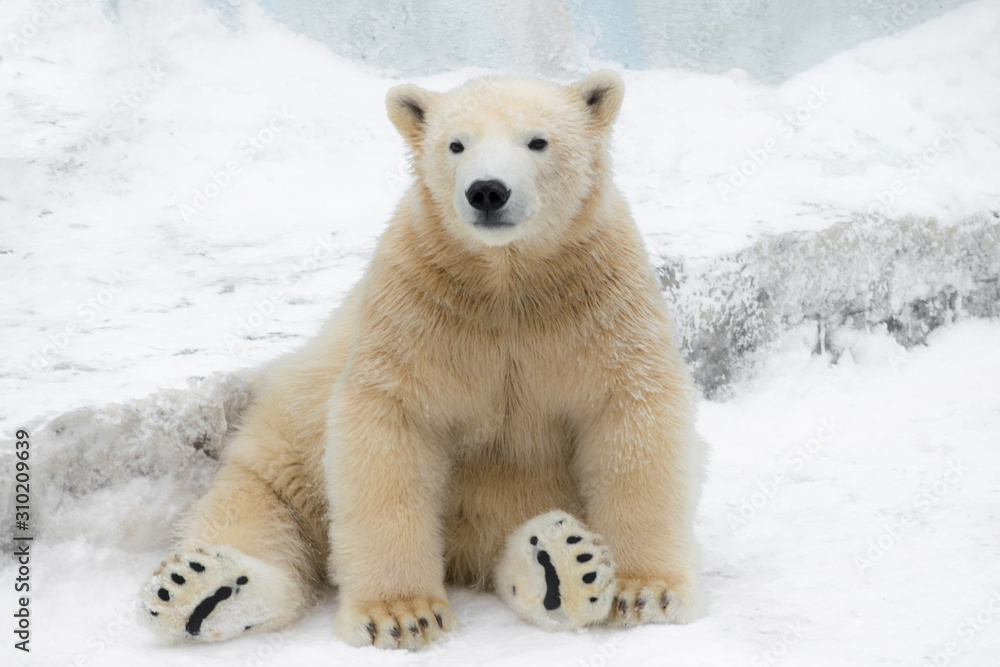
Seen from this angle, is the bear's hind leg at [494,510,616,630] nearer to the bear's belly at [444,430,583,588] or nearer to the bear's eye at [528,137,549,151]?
the bear's belly at [444,430,583,588]

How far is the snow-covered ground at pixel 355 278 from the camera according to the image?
113 inches

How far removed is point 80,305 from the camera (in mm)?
4430

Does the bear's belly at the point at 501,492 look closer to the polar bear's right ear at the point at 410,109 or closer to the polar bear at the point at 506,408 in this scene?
the polar bear at the point at 506,408

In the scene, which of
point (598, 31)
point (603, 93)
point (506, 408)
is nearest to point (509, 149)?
point (603, 93)

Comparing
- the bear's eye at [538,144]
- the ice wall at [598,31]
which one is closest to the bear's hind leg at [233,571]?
the bear's eye at [538,144]

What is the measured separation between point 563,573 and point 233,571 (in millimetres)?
941

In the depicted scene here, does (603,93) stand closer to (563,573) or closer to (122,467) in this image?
(563,573)

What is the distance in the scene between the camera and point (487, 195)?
8.50ft

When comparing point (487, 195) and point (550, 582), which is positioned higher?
point (487, 195)

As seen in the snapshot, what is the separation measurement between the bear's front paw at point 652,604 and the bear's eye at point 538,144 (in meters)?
1.30

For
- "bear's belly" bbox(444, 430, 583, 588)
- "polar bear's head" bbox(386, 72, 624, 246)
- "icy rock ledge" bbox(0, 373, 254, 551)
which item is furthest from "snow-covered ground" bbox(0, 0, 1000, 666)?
"polar bear's head" bbox(386, 72, 624, 246)

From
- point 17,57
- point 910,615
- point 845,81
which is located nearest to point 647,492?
point 910,615

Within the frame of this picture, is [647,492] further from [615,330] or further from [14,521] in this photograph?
[14,521]

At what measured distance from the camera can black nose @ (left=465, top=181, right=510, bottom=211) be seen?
2.57m
